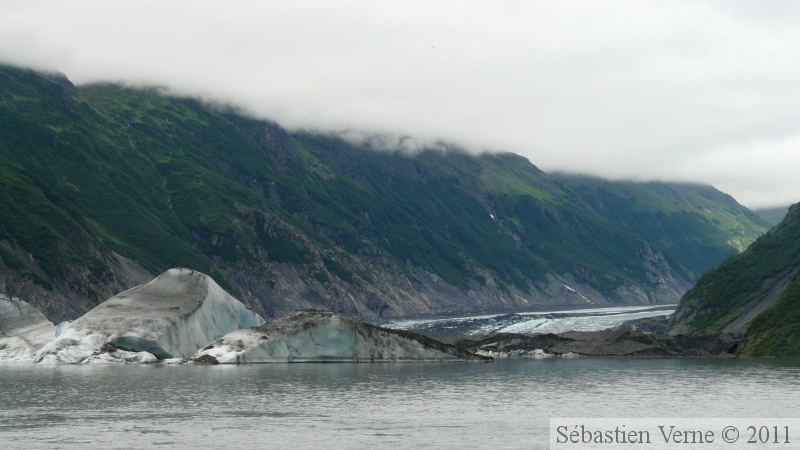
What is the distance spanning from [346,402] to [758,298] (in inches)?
4302

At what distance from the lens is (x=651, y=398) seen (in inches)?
3027

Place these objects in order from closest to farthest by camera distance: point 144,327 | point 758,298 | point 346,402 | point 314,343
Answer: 1. point 346,402
2. point 144,327
3. point 314,343
4. point 758,298

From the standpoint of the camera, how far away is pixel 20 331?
382 feet

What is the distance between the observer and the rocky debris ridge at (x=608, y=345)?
140 m

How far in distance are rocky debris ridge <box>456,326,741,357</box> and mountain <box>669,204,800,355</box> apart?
14.2 ft

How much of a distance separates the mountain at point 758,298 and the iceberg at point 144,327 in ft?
250

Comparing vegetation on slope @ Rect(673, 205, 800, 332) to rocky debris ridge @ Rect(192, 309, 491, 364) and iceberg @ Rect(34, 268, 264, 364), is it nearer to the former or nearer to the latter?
rocky debris ridge @ Rect(192, 309, 491, 364)

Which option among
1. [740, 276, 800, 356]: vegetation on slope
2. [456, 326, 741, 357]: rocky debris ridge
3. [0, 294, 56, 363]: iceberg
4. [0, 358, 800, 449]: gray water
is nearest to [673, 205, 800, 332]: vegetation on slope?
[740, 276, 800, 356]: vegetation on slope

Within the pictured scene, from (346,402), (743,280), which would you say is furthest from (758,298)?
(346,402)

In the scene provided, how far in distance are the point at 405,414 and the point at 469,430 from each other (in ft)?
27.6

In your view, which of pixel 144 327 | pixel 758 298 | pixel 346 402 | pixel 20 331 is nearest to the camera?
pixel 346 402

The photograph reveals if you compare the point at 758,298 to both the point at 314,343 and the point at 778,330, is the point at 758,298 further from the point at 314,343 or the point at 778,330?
the point at 314,343

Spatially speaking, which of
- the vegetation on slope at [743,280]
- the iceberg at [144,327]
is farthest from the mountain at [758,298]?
the iceberg at [144,327]

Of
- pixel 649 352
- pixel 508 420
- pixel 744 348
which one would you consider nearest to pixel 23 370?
pixel 508 420
